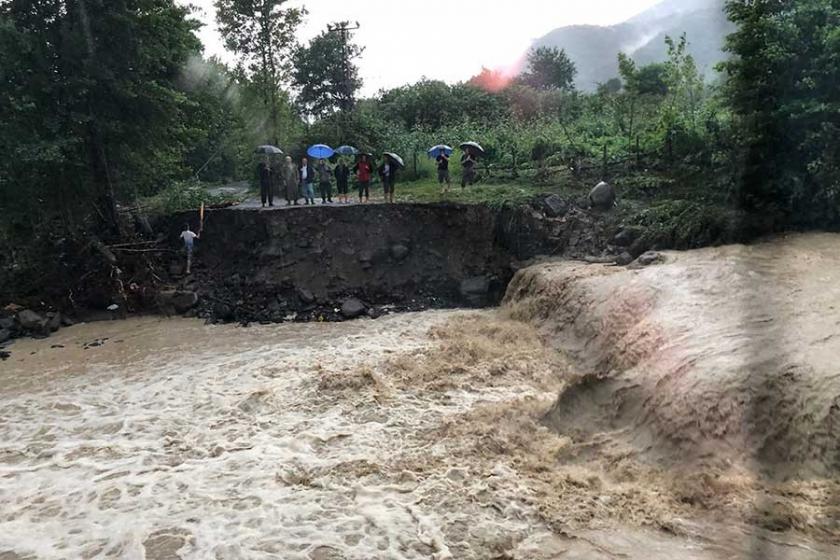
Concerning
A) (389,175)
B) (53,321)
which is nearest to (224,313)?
(53,321)

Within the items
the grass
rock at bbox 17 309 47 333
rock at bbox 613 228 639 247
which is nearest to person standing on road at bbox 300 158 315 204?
the grass

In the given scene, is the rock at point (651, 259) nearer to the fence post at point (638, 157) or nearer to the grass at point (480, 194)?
the grass at point (480, 194)

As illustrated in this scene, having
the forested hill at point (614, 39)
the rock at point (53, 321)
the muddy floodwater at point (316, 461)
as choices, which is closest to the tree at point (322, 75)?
the rock at point (53, 321)

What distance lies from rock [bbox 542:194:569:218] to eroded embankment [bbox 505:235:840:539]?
179 inches

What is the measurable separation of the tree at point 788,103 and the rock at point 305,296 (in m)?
9.65

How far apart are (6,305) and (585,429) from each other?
45.8 feet

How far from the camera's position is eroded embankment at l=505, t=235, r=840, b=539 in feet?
17.6

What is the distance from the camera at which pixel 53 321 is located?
13.9 meters

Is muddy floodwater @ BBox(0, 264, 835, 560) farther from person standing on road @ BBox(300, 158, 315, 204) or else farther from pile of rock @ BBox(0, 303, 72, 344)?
person standing on road @ BBox(300, 158, 315, 204)

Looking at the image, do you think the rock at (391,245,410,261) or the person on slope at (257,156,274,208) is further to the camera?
the person on slope at (257,156,274,208)

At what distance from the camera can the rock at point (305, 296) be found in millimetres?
14781

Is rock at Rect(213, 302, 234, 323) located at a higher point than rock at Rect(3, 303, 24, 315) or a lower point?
lower

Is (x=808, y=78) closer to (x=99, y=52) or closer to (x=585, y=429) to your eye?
(x=585, y=429)

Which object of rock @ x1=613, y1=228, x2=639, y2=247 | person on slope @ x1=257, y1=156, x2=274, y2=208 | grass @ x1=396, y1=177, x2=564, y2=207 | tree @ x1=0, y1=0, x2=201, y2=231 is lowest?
rock @ x1=613, y1=228, x2=639, y2=247
